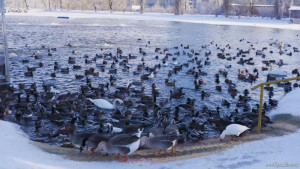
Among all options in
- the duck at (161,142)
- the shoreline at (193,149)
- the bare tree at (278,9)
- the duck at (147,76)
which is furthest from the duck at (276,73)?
the bare tree at (278,9)

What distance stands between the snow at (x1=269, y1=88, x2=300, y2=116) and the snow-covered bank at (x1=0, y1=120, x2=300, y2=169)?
3.90m

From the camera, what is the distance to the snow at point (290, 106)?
1324 cm

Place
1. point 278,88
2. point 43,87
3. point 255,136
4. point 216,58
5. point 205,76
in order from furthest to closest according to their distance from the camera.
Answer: point 216,58 → point 205,76 → point 278,88 → point 43,87 → point 255,136

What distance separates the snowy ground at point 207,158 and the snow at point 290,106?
12.0 feet

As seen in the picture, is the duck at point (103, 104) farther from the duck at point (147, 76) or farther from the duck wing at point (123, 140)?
the duck wing at point (123, 140)

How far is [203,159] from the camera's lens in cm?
865

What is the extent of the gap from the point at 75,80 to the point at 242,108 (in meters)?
9.44

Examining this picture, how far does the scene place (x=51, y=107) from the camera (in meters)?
14.2

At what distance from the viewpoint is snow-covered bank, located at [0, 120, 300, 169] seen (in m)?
8.04

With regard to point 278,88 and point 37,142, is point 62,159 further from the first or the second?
point 278,88

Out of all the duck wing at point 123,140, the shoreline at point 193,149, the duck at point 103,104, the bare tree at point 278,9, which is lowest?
the shoreline at point 193,149

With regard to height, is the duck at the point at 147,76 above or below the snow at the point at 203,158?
above

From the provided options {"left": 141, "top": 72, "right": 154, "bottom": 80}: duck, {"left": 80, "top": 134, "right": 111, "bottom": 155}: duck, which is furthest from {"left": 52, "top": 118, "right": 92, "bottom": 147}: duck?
{"left": 141, "top": 72, "right": 154, "bottom": 80}: duck

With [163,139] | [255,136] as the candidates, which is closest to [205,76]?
[255,136]
